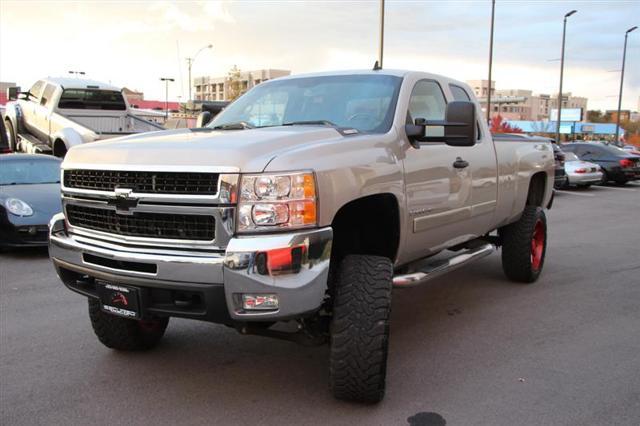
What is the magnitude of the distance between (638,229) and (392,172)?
893 cm

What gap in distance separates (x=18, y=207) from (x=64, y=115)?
6.92 meters

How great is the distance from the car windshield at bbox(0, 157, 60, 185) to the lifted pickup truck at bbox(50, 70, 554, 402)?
221 inches

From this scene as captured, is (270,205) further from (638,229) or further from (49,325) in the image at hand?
(638,229)

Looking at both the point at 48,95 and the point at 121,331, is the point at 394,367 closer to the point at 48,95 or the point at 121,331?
the point at 121,331

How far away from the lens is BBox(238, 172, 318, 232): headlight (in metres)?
3.14

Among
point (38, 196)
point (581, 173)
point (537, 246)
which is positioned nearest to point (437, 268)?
point (537, 246)

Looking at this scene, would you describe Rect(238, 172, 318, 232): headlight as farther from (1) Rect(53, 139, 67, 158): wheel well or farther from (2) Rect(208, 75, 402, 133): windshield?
(1) Rect(53, 139, 67, 158): wheel well

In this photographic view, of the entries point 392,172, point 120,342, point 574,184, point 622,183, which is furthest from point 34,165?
point 622,183

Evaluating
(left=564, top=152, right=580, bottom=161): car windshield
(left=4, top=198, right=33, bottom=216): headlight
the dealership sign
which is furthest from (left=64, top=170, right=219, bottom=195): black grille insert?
the dealership sign

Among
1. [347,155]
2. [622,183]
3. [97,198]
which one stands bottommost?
[622,183]

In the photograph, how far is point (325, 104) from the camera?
4648 millimetres

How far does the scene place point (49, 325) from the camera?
5.19 meters

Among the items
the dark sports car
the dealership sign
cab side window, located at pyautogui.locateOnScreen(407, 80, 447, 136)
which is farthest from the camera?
the dealership sign

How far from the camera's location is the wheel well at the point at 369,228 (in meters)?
3.98
